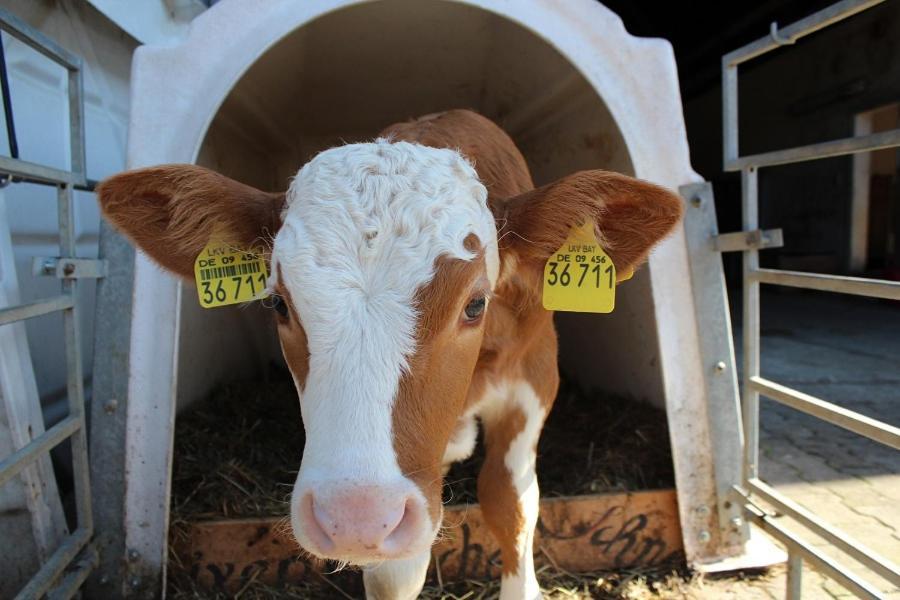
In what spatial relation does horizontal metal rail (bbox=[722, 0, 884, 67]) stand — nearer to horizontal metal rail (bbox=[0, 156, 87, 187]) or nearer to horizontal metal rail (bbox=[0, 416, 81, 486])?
horizontal metal rail (bbox=[0, 156, 87, 187])

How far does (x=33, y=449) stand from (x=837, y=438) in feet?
15.1

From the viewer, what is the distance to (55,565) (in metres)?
2.07

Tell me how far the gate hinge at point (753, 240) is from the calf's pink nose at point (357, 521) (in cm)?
178

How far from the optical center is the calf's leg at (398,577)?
2.27 meters

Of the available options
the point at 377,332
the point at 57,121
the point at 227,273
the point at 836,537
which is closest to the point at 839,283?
the point at 836,537

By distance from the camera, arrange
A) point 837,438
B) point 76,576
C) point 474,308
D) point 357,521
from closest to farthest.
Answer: point 357,521 < point 474,308 < point 76,576 < point 837,438

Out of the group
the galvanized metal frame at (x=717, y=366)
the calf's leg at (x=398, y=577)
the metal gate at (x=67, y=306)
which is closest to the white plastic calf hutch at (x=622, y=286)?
the galvanized metal frame at (x=717, y=366)

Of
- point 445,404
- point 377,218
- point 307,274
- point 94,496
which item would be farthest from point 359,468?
point 94,496

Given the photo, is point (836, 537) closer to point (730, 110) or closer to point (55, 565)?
point (730, 110)

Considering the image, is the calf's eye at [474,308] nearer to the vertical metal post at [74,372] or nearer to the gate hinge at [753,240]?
the gate hinge at [753,240]

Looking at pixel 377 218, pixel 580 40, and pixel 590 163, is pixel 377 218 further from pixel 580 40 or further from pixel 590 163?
pixel 590 163

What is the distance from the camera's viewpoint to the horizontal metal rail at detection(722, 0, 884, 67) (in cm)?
196

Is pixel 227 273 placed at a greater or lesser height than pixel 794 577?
greater

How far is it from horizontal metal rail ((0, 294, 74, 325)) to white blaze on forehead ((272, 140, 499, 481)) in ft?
2.80
